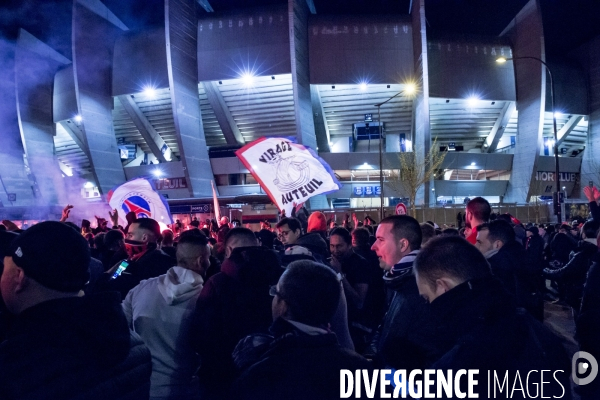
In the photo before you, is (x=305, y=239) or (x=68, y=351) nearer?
(x=68, y=351)

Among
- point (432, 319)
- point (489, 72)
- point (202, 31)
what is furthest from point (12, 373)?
point (489, 72)

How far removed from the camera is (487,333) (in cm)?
155

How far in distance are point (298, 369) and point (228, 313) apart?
1.36 meters

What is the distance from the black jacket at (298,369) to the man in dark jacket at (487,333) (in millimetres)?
404

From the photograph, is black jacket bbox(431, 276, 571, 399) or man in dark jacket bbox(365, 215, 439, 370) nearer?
black jacket bbox(431, 276, 571, 399)

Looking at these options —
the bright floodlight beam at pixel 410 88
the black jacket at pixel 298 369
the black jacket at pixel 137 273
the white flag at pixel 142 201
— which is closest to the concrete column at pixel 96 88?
the bright floodlight beam at pixel 410 88

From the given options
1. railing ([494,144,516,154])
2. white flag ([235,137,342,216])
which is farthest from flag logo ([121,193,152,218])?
railing ([494,144,516,154])

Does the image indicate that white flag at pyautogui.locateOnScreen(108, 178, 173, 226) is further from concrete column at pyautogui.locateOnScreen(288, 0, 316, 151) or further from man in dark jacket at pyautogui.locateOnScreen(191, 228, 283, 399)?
concrete column at pyautogui.locateOnScreen(288, 0, 316, 151)

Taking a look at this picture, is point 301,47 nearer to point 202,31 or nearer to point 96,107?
point 202,31

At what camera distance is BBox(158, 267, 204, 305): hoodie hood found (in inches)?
112

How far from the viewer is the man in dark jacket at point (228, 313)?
2758mm

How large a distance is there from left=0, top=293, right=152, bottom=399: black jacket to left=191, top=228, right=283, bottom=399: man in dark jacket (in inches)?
45.5

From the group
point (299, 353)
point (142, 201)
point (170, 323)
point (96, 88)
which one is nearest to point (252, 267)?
point (170, 323)

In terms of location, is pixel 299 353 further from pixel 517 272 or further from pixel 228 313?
pixel 517 272
